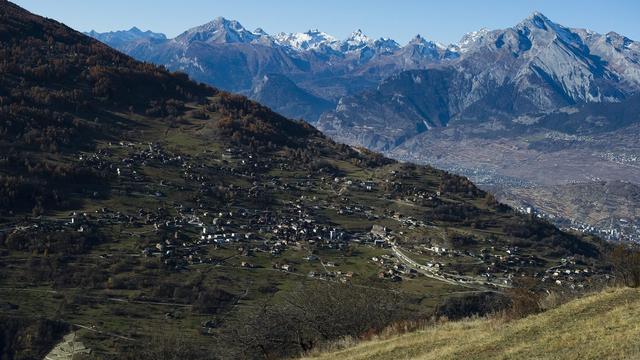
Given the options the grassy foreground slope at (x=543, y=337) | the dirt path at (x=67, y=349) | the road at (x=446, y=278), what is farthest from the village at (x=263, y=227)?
the grassy foreground slope at (x=543, y=337)

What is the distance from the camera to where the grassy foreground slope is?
25.7 metres

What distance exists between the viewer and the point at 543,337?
2897 centimetres

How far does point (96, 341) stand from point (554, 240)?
133 metres

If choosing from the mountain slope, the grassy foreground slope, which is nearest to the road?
the mountain slope

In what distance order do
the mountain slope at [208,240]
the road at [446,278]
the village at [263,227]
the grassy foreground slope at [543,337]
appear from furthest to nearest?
the village at [263,227], the road at [446,278], the mountain slope at [208,240], the grassy foreground slope at [543,337]

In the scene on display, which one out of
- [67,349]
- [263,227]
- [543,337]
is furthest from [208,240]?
[543,337]

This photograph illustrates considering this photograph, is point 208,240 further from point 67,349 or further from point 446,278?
point 67,349

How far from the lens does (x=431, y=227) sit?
159000 millimetres

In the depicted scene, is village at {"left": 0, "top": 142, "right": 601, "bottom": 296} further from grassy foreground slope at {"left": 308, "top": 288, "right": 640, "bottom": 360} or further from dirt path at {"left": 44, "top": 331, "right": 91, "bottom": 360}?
grassy foreground slope at {"left": 308, "top": 288, "right": 640, "bottom": 360}

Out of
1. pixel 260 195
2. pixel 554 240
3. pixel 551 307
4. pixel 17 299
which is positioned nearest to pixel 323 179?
pixel 260 195

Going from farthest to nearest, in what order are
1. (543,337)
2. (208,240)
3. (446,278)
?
(208,240)
(446,278)
(543,337)

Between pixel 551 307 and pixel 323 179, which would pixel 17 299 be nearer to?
pixel 551 307

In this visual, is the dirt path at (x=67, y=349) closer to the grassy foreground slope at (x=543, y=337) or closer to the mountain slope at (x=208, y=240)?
the mountain slope at (x=208, y=240)

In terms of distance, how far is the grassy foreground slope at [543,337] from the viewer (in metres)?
25.7
